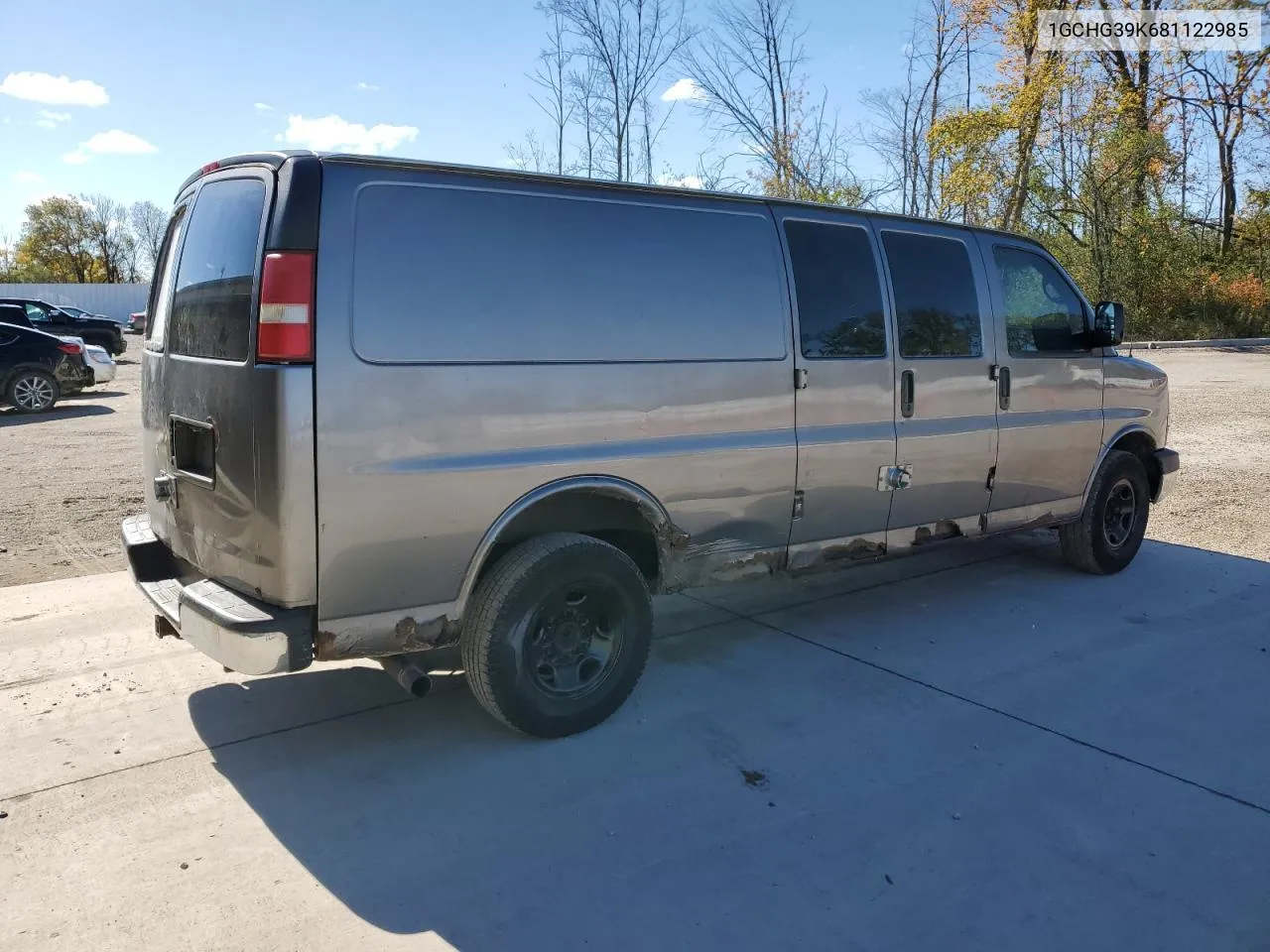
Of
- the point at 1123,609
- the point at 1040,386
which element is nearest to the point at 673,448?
the point at 1040,386

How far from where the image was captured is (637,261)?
4.12 metres

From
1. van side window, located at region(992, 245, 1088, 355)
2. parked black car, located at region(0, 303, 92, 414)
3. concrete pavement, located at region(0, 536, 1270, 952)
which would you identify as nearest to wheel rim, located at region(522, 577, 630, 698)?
concrete pavement, located at region(0, 536, 1270, 952)

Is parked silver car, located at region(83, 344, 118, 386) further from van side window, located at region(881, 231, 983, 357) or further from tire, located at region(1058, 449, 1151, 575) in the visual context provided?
tire, located at region(1058, 449, 1151, 575)

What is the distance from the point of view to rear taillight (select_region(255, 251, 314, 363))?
10.8 feet

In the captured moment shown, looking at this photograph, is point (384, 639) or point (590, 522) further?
point (590, 522)

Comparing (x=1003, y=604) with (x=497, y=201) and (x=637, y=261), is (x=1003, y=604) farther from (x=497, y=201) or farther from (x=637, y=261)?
(x=497, y=201)

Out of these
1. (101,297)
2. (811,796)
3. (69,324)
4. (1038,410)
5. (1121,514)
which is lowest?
(811,796)

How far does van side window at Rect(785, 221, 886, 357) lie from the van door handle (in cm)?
20

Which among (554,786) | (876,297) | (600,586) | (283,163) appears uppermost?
(283,163)

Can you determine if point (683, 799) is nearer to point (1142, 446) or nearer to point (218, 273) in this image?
point (218, 273)

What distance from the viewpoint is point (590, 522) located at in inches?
165

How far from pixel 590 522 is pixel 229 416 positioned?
1510 millimetres

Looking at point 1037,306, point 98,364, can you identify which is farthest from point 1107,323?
point 98,364

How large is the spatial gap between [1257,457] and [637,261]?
9.63 metres
